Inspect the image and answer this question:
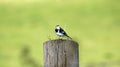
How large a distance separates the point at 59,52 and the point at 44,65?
0.20 m

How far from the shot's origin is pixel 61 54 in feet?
10.2

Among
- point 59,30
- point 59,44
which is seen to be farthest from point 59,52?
point 59,30

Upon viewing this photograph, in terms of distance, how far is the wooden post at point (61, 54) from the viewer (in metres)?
3.10

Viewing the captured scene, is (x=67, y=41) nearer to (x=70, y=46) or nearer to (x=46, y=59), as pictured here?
(x=70, y=46)

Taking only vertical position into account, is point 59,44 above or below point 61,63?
above

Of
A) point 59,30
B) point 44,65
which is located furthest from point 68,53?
point 59,30

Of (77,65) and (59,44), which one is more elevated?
(59,44)

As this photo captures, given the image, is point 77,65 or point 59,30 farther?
point 59,30

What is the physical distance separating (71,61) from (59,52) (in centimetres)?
15

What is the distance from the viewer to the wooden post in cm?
310

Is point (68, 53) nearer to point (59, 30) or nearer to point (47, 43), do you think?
point (47, 43)

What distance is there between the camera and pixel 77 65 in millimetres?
3127

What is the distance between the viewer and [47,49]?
3180mm

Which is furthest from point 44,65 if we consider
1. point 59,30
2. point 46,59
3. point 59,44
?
point 59,30
